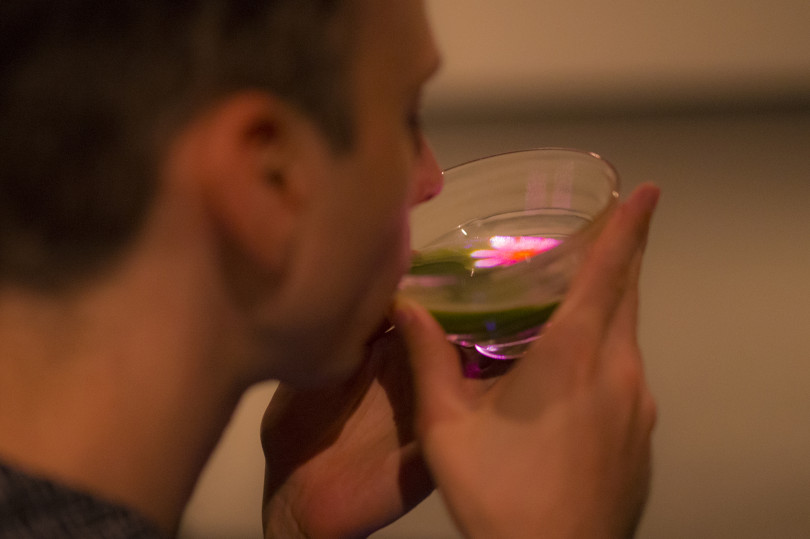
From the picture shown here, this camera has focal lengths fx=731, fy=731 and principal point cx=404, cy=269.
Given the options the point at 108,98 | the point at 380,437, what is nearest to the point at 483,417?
the point at 380,437

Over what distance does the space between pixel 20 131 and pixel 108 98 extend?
4 centimetres

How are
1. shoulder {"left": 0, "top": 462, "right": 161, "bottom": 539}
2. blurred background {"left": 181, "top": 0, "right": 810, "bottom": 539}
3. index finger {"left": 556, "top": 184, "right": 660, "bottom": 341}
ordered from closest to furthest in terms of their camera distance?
1. shoulder {"left": 0, "top": 462, "right": 161, "bottom": 539}
2. index finger {"left": 556, "top": 184, "right": 660, "bottom": 341}
3. blurred background {"left": 181, "top": 0, "right": 810, "bottom": 539}

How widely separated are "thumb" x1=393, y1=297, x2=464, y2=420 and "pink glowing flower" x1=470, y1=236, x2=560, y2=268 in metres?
0.10

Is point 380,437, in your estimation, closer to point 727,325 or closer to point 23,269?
point 23,269

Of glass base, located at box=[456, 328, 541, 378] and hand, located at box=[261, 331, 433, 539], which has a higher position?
glass base, located at box=[456, 328, 541, 378]

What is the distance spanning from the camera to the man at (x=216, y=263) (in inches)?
13.1

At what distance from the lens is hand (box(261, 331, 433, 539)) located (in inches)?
22.1

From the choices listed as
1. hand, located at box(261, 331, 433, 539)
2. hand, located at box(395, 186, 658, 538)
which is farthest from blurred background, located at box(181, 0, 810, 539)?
hand, located at box(395, 186, 658, 538)

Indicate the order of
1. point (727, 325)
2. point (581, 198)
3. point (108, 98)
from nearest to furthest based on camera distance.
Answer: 1. point (108, 98)
2. point (581, 198)
3. point (727, 325)

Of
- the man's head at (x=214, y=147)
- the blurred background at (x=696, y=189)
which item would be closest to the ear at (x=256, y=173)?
the man's head at (x=214, y=147)

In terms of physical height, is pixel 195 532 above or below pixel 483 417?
below

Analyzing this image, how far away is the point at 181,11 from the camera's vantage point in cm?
33

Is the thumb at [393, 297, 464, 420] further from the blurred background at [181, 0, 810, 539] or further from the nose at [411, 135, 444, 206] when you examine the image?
the blurred background at [181, 0, 810, 539]

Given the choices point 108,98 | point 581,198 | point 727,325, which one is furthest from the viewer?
point 727,325
